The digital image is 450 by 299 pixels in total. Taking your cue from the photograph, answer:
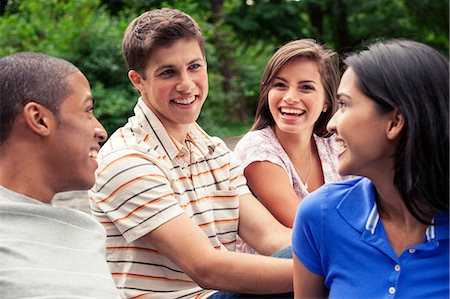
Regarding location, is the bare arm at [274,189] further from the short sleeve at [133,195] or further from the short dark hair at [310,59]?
the short sleeve at [133,195]

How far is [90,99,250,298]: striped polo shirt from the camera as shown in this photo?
90.4 inches

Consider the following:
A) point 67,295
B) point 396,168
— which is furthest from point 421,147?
point 67,295

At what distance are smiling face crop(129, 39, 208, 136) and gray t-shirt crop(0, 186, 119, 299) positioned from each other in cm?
74

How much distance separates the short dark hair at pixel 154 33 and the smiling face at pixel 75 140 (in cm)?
68

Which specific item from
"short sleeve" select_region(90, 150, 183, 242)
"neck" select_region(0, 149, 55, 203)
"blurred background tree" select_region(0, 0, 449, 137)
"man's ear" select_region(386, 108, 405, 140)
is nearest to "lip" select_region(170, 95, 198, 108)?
"short sleeve" select_region(90, 150, 183, 242)

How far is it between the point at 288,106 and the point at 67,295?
161 cm

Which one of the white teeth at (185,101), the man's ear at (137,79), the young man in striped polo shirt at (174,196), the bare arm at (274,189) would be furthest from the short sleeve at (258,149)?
the man's ear at (137,79)

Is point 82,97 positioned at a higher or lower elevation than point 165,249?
higher

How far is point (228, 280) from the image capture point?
7.50 feet

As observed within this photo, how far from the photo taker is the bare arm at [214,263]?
2262 mm

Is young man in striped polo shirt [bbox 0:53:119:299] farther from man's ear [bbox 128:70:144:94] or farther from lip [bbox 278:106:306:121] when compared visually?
lip [bbox 278:106:306:121]

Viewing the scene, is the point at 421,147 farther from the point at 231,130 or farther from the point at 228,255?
the point at 231,130

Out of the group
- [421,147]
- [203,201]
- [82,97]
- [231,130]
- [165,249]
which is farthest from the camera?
[231,130]

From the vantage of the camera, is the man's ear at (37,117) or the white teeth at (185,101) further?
the white teeth at (185,101)
